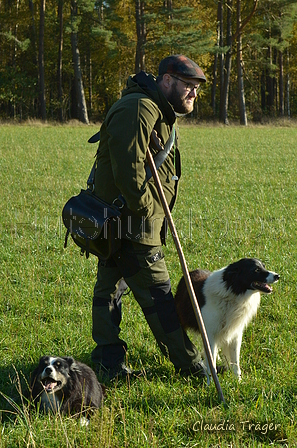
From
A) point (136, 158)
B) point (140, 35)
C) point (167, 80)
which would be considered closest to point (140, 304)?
point (136, 158)

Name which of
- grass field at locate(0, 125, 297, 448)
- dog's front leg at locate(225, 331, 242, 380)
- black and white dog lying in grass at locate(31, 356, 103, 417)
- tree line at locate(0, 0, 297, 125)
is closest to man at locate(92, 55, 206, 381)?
grass field at locate(0, 125, 297, 448)

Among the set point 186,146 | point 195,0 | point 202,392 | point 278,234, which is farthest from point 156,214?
point 195,0

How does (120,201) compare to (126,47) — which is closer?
(120,201)

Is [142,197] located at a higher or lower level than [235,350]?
higher

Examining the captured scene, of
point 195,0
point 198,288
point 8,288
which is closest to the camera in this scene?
point 198,288

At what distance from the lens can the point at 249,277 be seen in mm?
4371

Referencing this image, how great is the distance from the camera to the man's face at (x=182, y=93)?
3.68 meters

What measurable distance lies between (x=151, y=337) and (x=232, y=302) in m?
0.85

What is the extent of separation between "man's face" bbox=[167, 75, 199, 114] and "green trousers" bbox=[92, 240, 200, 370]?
1.04m

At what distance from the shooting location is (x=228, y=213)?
401 inches

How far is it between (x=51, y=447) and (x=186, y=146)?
21.4 metres

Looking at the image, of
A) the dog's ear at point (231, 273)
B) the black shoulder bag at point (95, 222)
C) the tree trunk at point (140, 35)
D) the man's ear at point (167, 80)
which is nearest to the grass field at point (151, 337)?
the dog's ear at point (231, 273)

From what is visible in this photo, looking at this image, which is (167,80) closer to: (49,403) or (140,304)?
(140,304)

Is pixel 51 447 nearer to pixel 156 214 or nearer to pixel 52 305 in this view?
pixel 156 214
